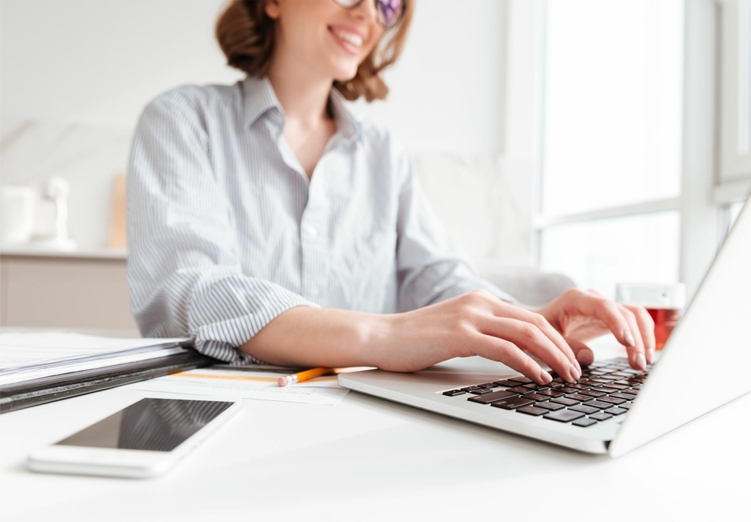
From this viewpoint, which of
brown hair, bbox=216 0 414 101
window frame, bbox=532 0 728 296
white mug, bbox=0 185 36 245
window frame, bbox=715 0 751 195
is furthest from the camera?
white mug, bbox=0 185 36 245

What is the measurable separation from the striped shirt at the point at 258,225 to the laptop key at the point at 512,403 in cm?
31

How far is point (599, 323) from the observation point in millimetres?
699

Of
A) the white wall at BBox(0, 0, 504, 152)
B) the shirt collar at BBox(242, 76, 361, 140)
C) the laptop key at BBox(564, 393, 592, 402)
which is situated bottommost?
the laptop key at BBox(564, 393, 592, 402)

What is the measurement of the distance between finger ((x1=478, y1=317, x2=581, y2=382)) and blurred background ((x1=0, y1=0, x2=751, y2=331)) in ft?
2.62

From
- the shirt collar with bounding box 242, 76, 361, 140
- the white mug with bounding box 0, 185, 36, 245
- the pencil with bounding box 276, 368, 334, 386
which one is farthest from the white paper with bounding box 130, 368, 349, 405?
the white mug with bounding box 0, 185, 36, 245

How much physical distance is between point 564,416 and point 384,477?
5.4 inches

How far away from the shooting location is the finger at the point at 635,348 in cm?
59

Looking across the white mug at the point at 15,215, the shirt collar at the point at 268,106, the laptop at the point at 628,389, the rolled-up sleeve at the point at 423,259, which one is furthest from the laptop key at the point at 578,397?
the white mug at the point at 15,215

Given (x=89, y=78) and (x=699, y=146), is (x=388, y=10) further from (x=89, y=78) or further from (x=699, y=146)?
(x=89, y=78)

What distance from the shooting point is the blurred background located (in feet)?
5.90

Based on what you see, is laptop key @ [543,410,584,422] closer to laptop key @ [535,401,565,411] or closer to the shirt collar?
laptop key @ [535,401,565,411]

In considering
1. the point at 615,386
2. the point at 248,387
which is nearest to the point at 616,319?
the point at 615,386

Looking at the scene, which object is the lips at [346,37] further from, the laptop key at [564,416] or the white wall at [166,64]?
the white wall at [166,64]

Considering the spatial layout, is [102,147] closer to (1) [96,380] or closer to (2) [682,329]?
(1) [96,380]
